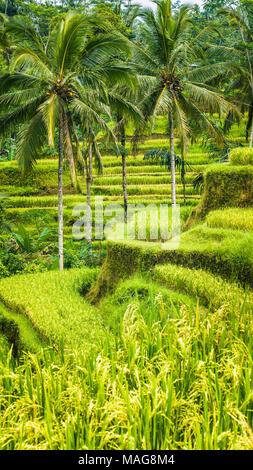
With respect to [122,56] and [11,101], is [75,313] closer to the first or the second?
[11,101]

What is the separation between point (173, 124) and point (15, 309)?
783 centimetres

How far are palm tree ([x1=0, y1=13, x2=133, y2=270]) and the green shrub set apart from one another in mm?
3120

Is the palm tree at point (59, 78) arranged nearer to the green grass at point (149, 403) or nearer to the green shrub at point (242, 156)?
the green shrub at point (242, 156)

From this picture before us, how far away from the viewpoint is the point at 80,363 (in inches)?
121

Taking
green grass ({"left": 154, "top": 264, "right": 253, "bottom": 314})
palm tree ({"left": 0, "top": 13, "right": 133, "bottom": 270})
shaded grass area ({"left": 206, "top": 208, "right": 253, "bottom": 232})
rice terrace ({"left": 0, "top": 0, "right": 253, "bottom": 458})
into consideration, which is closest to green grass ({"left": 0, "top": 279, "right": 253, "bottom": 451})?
rice terrace ({"left": 0, "top": 0, "right": 253, "bottom": 458})

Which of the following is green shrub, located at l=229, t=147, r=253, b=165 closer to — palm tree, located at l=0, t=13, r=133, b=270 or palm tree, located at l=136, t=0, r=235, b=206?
palm tree, located at l=0, t=13, r=133, b=270

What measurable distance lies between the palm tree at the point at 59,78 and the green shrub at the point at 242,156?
3120 millimetres

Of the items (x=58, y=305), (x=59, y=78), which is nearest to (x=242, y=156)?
(x=58, y=305)

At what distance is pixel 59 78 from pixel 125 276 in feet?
15.9

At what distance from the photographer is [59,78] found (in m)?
8.80

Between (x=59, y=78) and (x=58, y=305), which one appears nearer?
(x=58, y=305)

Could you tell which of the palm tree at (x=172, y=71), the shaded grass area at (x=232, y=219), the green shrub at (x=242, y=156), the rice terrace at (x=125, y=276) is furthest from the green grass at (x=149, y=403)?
the palm tree at (x=172, y=71)

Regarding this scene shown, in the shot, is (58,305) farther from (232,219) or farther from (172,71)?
(172,71)

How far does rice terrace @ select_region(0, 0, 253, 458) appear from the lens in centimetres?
256
